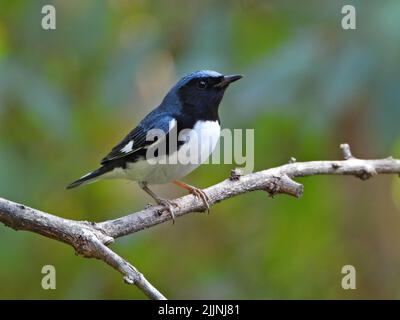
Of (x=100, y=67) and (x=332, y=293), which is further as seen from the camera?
(x=332, y=293)

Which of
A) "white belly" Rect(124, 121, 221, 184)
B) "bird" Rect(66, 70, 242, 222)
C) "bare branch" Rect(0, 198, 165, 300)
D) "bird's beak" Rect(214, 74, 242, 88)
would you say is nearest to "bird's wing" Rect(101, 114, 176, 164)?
"bird" Rect(66, 70, 242, 222)

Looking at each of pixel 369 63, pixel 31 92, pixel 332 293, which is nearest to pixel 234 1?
pixel 369 63

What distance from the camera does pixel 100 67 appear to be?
16.6ft

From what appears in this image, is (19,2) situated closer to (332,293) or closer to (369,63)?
(369,63)

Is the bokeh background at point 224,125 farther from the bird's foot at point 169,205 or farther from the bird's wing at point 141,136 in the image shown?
the bird's foot at point 169,205

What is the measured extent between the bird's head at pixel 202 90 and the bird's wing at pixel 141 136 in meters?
0.19

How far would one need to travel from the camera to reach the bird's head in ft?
14.8

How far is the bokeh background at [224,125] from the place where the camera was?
171 inches

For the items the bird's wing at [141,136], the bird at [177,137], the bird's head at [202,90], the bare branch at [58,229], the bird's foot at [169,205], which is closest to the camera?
the bare branch at [58,229]

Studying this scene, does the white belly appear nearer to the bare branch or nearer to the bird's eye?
the bird's eye

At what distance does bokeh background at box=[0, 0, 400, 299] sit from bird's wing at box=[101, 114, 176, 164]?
308 millimetres

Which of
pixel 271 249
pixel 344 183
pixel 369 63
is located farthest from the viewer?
pixel 344 183

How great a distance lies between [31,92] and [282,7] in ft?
6.09

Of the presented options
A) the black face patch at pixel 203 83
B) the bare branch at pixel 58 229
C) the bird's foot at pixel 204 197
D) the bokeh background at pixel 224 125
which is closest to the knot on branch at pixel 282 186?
the bird's foot at pixel 204 197
